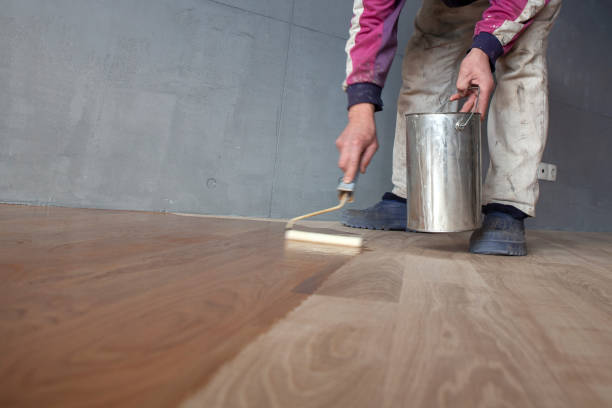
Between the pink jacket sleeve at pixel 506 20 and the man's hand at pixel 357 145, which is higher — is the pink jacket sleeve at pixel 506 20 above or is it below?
above

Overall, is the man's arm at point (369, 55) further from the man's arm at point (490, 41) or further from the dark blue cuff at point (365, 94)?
the man's arm at point (490, 41)

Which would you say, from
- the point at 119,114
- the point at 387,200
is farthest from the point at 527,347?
the point at 119,114

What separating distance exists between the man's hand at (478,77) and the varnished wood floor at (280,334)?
0.55 m

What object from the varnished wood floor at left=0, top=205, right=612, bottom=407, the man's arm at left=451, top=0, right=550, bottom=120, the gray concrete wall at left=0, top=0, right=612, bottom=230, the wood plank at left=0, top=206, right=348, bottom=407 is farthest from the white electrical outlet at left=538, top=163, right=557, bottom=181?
the wood plank at left=0, top=206, right=348, bottom=407

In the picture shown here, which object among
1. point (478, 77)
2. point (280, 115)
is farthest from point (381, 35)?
point (280, 115)

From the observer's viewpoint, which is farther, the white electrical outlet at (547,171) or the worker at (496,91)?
the white electrical outlet at (547,171)

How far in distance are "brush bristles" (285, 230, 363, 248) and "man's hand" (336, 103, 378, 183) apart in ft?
0.51

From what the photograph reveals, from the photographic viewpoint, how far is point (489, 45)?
48.9 inches

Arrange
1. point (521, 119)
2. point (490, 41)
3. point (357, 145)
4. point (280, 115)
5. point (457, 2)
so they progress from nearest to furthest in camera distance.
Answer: point (357, 145), point (490, 41), point (521, 119), point (457, 2), point (280, 115)

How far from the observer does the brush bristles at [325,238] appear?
1172 mm

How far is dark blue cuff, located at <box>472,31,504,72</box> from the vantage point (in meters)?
1.23

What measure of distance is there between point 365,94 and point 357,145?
212mm

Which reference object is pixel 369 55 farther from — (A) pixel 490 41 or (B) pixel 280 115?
(B) pixel 280 115

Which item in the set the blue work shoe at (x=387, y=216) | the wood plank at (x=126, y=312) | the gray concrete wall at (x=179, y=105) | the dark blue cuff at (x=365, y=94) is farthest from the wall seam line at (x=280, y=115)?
the wood plank at (x=126, y=312)
